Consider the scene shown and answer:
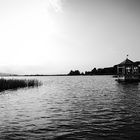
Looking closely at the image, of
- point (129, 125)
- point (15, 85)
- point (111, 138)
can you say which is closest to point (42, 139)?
point (111, 138)

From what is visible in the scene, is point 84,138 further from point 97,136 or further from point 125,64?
point 125,64

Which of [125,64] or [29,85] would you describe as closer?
[29,85]

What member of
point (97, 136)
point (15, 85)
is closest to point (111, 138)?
point (97, 136)

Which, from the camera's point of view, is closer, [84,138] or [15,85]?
[84,138]

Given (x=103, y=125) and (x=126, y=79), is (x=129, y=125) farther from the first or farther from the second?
(x=126, y=79)

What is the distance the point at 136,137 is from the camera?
864 centimetres

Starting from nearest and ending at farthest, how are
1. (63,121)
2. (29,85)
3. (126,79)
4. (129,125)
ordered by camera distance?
(129,125), (63,121), (29,85), (126,79)

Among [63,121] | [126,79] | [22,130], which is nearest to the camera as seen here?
[22,130]

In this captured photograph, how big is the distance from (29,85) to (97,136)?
127 feet

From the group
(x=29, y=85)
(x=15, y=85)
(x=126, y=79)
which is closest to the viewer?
(x=15, y=85)

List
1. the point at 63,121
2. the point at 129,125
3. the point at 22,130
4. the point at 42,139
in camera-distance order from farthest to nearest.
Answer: the point at 63,121 → the point at 129,125 → the point at 22,130 → the point at 42,139

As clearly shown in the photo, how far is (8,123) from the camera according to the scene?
37.1 ft

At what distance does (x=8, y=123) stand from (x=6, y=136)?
8.58 feet

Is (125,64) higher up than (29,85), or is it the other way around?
(125,64)
